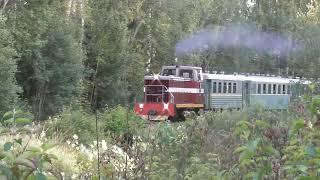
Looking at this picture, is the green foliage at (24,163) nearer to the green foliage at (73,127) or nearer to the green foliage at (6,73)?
the green foliage at (73,127)

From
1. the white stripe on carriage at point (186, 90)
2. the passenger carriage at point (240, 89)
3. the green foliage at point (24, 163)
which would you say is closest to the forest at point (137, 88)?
the green foliage at point (24, 163)

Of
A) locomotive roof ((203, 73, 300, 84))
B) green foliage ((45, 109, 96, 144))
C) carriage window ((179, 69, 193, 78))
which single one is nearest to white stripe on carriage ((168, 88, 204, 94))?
carriage window ((179, 69, 193, 78))

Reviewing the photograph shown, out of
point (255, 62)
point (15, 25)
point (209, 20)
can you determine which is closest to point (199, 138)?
point (15, 25)

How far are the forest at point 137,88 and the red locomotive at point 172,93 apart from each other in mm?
2692

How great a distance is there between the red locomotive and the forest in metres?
2.69

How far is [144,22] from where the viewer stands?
32062 mm

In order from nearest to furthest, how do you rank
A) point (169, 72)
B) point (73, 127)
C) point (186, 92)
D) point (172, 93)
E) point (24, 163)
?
1. point (24, 163)
2. point (73, 127)
3. point (172, 93)
4. point (186, 92)
5. point (169, 72)

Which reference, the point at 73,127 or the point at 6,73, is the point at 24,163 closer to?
the point at 73,127

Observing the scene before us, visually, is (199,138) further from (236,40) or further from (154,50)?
(236,40)

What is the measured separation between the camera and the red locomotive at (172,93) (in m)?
22.5

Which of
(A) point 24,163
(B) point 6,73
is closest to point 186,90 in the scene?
(B) point 6,73

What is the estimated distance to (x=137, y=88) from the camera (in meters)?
31.0

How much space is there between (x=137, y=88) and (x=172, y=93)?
8.50m

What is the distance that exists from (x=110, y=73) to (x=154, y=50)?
779 centimetres
